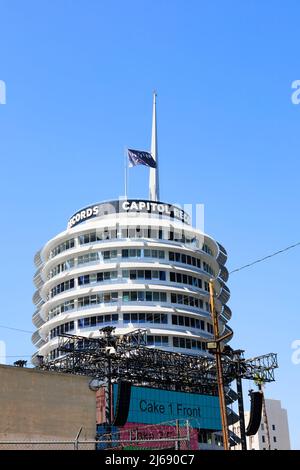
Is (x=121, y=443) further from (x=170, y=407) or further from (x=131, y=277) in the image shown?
(x=131, y=277)

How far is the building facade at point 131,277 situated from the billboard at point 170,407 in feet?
27.5

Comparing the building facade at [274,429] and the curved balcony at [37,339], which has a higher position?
the curved balcony at [37,339]

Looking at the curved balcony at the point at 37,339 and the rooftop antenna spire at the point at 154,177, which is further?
the rooftop antenna spire at the point at 154,177

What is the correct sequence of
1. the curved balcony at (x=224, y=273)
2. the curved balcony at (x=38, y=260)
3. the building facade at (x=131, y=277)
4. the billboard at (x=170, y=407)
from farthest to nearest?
1. the curved balcony at (x=224, y=273)
2. the curved balcony at (x=38, y=260)
3. the building facade at (x=131, y=277)
4. the billboard at (x=170, y=407)

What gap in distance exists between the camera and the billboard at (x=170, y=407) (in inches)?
2701

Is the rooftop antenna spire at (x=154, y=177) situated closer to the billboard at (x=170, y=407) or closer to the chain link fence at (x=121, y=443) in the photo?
the billboard at (x=170, y=407)

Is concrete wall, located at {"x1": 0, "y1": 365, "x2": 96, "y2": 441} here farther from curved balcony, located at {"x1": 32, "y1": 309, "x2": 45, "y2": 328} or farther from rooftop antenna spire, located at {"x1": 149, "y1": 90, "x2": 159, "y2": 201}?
rooftop antenna spire, located at {"x1": 149, "y1": 90, "x2": 159, "y2": 201}

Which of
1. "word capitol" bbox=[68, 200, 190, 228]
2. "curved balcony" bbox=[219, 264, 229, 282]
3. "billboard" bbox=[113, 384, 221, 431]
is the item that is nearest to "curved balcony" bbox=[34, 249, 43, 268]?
"word capitol" bbox=[68, 200, 190, 228]

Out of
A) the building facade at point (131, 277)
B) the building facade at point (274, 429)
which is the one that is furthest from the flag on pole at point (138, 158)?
the building facade at point (274, 429)

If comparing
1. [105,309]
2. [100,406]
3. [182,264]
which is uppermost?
[182,264]
